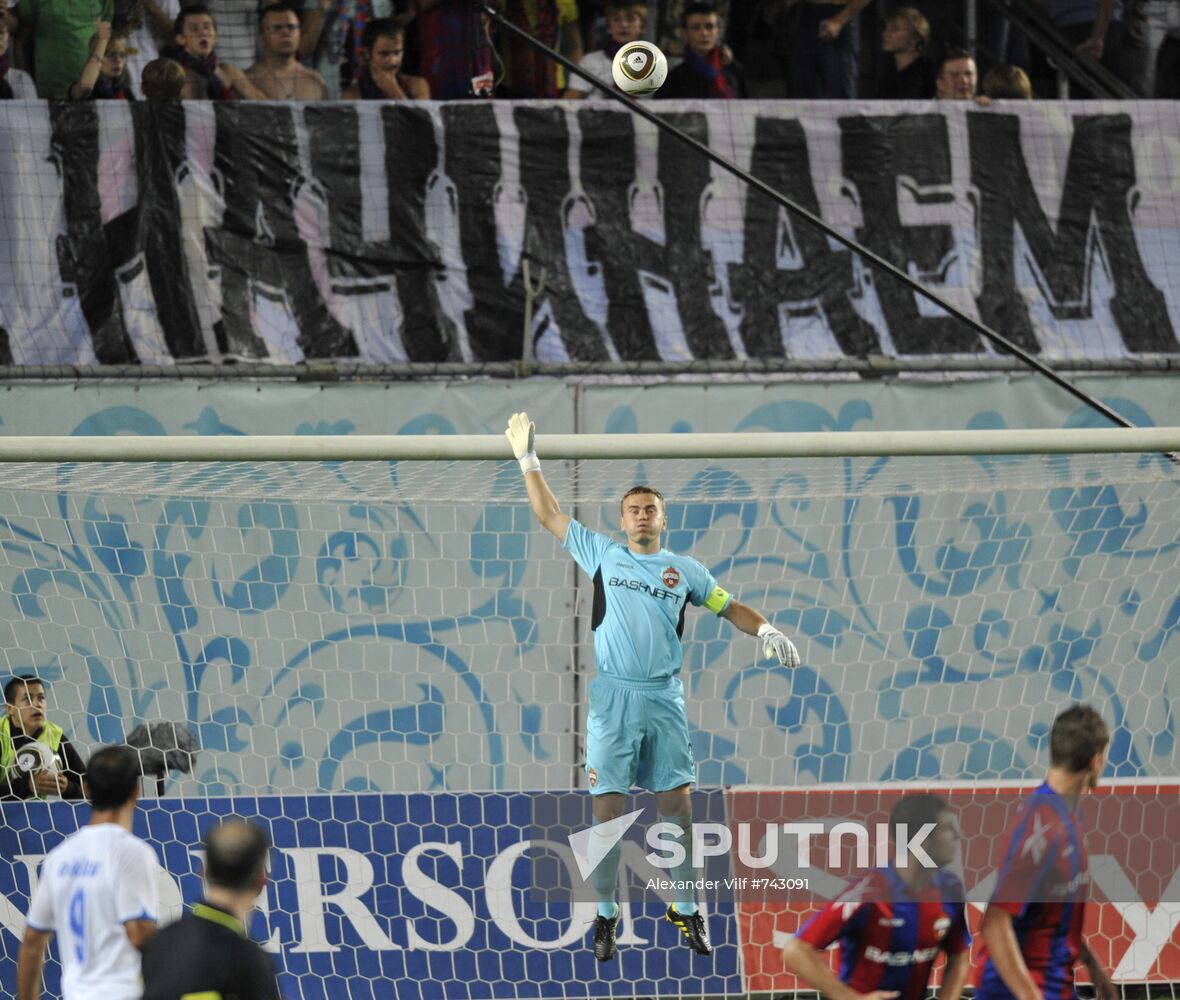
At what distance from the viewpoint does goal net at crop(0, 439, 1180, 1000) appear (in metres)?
8.10

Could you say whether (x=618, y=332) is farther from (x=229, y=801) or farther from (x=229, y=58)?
(x=229, y=801)

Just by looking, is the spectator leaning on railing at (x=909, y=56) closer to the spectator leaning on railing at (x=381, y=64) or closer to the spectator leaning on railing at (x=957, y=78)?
the spectator leaning on railing at (x=957, y=78)

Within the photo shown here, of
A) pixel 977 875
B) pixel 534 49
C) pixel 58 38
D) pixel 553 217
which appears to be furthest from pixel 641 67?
pixel 58 38

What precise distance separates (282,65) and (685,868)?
5211 mm

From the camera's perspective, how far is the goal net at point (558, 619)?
8.10 metres

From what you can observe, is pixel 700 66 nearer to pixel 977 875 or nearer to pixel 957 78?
pixel 957 78

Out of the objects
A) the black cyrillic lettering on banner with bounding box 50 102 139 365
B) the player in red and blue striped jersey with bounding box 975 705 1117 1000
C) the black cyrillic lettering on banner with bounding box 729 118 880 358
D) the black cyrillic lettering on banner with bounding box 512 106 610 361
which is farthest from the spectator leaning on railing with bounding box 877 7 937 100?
the player in red and blue striped jersey with bounding box 975 705 1117 1000

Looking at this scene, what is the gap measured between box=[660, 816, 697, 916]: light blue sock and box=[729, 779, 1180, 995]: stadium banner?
0.45m

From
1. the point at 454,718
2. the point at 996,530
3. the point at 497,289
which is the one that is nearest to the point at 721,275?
the point at 497,289

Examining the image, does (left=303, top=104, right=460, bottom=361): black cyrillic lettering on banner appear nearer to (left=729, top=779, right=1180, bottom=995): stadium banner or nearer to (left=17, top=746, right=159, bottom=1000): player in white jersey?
(left=729, top=779, right=1180, bottom=995): stadium banner

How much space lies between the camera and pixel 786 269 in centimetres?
888

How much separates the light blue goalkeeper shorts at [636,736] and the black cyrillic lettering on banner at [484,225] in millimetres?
2873

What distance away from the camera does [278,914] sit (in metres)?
6.91

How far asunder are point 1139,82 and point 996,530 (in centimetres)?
361
